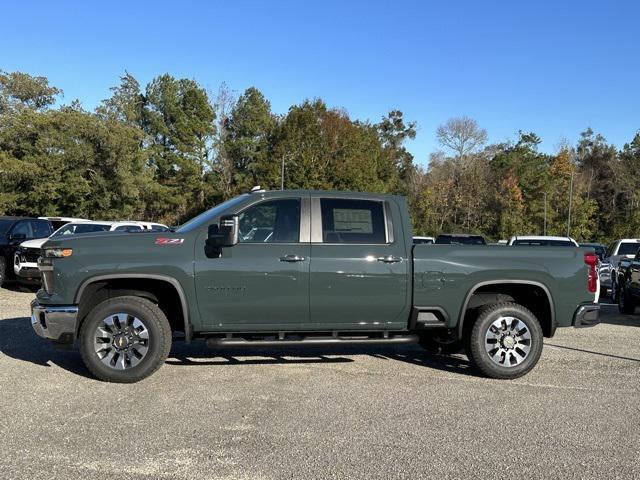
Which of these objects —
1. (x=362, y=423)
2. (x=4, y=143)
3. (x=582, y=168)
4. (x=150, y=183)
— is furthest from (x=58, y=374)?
(x=582, y=168)

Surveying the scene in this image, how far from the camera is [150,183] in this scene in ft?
159

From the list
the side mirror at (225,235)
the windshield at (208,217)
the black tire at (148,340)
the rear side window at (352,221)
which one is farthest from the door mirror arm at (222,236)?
the rear side window at (352,221)

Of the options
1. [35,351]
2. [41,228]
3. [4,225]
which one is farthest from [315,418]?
[41,228]

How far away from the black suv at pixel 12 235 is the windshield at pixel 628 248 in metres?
16.2

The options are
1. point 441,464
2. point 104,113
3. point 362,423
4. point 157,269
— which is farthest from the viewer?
point 104,113

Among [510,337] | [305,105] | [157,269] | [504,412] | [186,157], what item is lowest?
[504,412]

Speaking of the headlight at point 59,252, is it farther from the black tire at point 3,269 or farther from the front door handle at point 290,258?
the black tire at point 3,269

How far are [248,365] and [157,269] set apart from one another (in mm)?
1690

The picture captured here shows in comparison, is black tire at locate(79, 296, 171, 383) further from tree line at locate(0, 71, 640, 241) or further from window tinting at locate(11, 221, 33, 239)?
tree line at locate(0, 71, 640, 241)

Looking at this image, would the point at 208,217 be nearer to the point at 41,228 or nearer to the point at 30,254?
the point at 30,254

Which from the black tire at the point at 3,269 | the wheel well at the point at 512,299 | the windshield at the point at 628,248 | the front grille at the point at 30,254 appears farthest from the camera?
the windshield at the point at 628,248

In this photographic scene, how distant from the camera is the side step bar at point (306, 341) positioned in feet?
19.3

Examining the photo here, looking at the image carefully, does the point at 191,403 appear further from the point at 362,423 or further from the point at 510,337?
the point at 510,337

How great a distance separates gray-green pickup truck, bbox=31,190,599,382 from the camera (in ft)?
19.0
